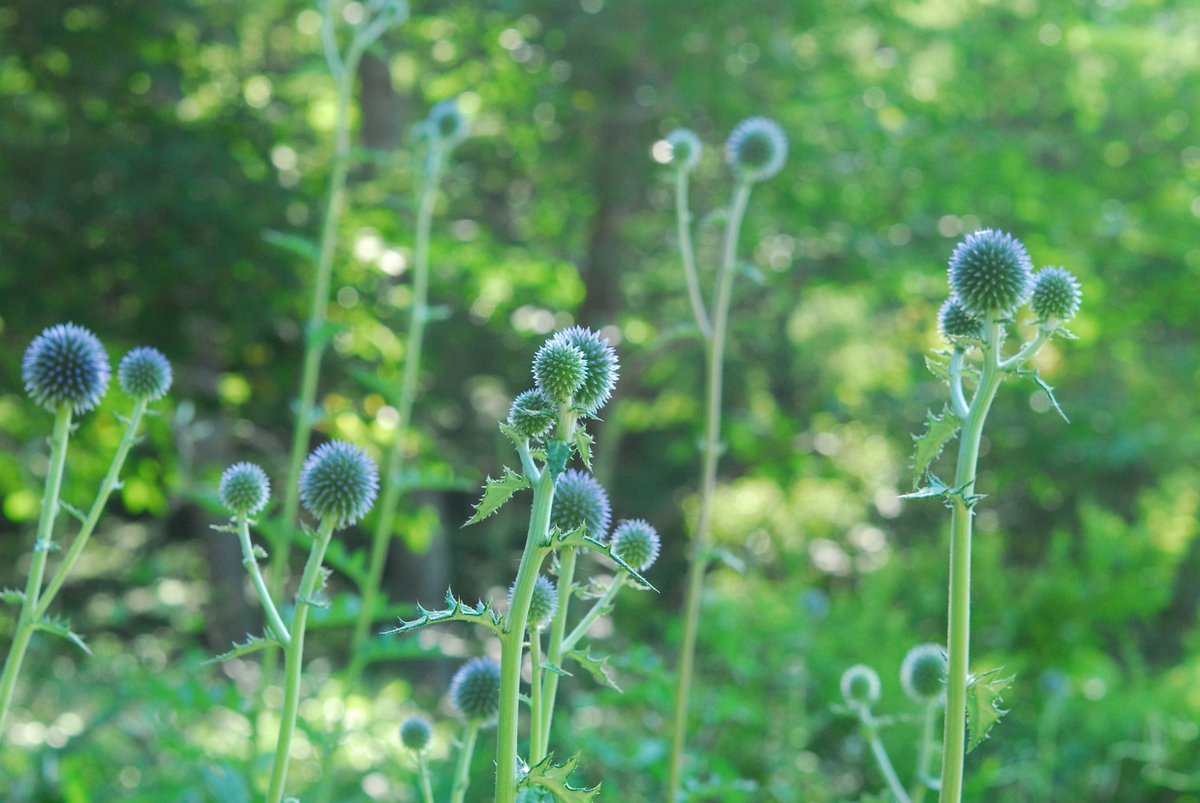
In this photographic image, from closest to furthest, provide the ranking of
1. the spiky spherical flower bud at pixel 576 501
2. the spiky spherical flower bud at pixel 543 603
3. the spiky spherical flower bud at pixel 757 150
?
1. the spiky spherical flower bud at pixel 543 603
2. the spiky spherical flower bud at pixel 576 501
3. the spiky spherical flower bud at pixel 757 150

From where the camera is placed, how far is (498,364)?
9570 mm

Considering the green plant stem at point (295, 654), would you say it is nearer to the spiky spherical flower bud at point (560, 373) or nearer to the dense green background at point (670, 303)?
the spiky spherical flower bud at point (560, 373)

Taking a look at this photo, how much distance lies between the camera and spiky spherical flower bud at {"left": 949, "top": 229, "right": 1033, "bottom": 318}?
1.66m

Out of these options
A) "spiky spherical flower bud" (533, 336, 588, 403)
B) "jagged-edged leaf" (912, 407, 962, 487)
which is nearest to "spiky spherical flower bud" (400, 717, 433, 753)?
"spiky spherical flower bud" (533, 336, 588, 403)

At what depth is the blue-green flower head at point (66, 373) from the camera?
201 cm

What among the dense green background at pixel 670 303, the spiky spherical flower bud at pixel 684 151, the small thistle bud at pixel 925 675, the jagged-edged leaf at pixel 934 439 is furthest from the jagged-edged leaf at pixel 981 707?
the dense green background at pixel 670 303

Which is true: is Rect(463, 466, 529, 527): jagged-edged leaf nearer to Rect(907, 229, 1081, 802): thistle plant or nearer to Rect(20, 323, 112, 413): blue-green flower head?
Rect(907, 229, 1081, 802): thistle plant

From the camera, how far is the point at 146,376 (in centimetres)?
212

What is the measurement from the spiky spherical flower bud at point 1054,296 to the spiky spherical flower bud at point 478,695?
109 cm

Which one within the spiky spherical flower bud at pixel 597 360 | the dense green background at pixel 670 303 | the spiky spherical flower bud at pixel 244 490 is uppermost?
the dense green background at pixel 670 303

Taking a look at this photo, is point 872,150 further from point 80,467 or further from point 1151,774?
point 80,467

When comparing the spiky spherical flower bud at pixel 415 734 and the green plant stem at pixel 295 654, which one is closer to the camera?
the green plant stem at pixel 295 654

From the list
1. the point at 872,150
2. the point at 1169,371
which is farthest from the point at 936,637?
the point at 1169,371

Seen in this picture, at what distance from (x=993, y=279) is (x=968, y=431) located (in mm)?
266
